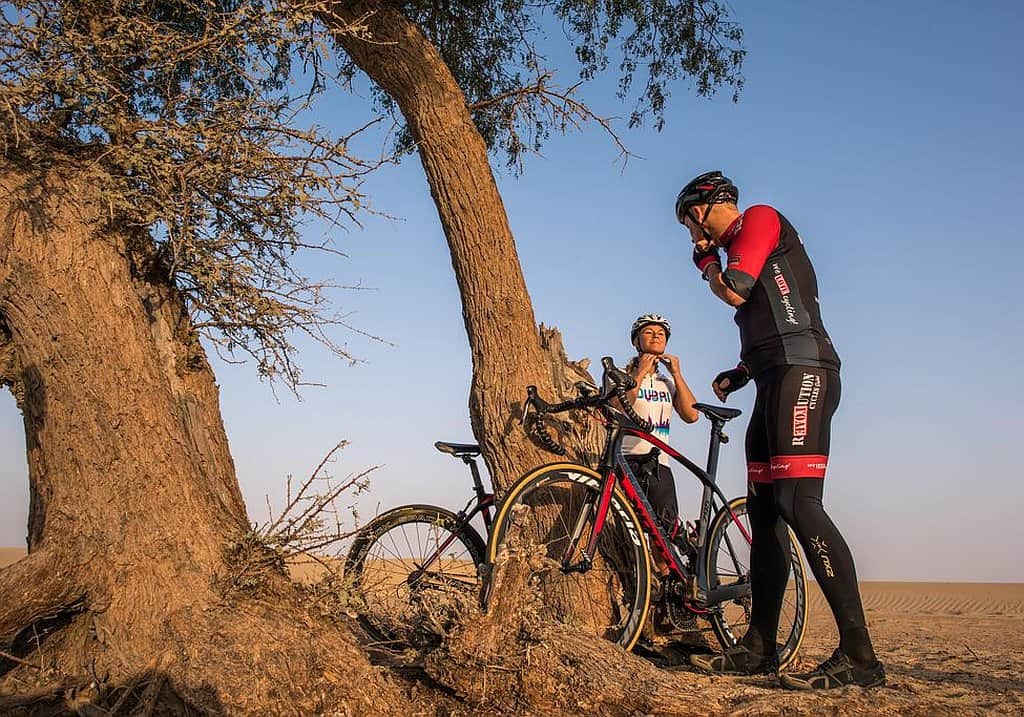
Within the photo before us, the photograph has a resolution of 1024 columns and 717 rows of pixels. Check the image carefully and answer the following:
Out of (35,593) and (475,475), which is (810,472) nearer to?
(475,475)

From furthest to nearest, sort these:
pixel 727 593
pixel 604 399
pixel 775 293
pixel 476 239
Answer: pixel 476 239
pixel 727 593
pixel 604 399
pixel 775 293

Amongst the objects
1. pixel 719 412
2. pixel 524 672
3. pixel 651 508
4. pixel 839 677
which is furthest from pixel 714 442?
pixel 524 672

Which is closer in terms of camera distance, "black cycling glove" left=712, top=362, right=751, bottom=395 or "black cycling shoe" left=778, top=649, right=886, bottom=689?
"black cycling shoe" left=778, top=649, right=886, bottom=689

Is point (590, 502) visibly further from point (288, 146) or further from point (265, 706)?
point (288, 146)

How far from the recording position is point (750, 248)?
4.46 meters

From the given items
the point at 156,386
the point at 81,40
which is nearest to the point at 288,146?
the point at 81,40

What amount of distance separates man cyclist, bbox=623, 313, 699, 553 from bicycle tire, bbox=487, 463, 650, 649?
1.35 ft

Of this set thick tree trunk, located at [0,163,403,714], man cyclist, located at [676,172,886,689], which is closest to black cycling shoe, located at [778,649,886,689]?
man cyclist, located at [676,172,886,689]

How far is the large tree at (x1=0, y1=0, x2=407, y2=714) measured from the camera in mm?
3975

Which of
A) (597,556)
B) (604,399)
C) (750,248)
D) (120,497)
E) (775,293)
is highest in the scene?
(750,248)

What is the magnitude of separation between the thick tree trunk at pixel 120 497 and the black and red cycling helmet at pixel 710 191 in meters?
2.90

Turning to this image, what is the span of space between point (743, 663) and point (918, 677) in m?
1.30

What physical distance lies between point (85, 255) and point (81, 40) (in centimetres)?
124

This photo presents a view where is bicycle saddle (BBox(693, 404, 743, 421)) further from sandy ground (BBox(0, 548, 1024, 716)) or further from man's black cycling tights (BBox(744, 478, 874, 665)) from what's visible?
sandy ground (BBox(0, 548, 1024, 716))
